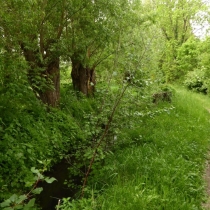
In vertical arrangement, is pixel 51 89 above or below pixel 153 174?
above

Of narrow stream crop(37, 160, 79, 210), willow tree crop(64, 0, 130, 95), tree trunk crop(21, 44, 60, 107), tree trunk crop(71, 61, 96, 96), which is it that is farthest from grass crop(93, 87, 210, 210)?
tree trunk crop(71, 61, 96, 96)

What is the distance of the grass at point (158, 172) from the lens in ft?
11.8

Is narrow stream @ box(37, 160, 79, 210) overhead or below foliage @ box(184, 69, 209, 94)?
below

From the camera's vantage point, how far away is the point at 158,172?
450 centimetres

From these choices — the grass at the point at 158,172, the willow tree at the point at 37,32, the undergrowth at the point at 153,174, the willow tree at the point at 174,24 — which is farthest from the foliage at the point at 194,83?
the willow tree at the point at 37,32

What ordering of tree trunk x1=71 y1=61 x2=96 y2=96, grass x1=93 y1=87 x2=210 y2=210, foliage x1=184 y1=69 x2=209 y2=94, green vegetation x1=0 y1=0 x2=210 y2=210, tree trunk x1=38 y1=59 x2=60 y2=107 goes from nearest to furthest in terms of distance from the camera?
grass x1=93 y1=87 x2=210 y2=210 < green vegetation x1=0 y1=0 x2=210 y2=210 < tree trunk x1=38 y1=59 x2=60 y2=107 < tree trunk x1=71 y1=61 x2=96 y2=96 < foliage x1=184 y1=69 x2=209 y2=94

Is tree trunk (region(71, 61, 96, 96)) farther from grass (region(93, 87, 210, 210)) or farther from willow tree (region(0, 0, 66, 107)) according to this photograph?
grass (region(93, 87, 210, 210))

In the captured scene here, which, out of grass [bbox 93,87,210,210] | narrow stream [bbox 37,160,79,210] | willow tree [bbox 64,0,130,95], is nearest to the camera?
grass [bbox 93,87,210,210]

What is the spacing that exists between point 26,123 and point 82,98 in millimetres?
4254

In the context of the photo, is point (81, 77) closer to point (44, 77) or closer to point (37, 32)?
point (44, 77)

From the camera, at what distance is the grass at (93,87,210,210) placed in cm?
360

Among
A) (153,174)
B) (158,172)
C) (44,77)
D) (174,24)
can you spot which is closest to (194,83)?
(174,24)

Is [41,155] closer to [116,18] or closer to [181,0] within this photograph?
[116,18]

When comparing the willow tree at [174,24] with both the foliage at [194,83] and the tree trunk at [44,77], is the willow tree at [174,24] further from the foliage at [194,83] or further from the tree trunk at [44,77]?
the tree trunk at [44,77]
